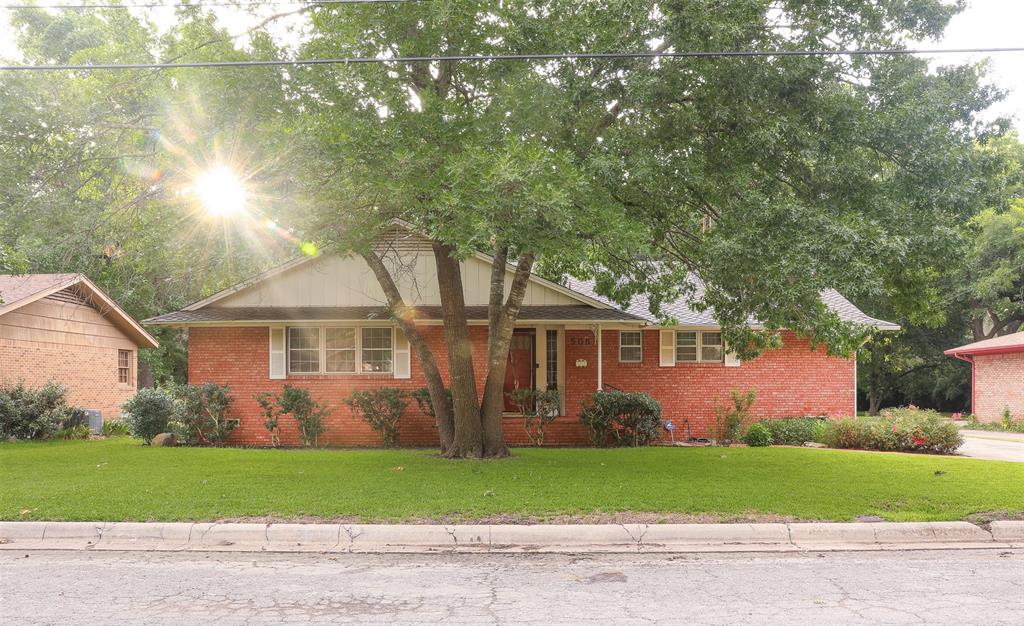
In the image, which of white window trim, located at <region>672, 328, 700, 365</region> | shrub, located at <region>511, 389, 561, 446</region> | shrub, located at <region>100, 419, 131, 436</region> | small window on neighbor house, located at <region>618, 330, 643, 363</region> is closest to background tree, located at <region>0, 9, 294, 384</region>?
shrub, located at <region>511, 389, 561, 446</region>

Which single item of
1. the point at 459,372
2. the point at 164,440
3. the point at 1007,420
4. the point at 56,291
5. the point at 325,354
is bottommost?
the point at 1007,420

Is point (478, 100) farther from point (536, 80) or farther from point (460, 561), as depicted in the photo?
point (460, 561)

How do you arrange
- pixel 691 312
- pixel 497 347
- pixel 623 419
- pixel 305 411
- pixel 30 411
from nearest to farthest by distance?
pixel 497 347, pixel 305 411, pixel 623 419, pixel 30 411, pixel 691 312

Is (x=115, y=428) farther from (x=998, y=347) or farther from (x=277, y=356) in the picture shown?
(x=998, y=347)

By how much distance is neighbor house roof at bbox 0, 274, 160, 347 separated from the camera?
63.7ft

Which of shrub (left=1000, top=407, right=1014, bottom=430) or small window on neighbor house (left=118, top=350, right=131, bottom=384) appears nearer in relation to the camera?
shrub (left=1000, top=407, right=1014, bottom=430)

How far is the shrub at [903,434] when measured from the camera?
52.3ft

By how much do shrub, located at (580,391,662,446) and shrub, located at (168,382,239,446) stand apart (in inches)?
317

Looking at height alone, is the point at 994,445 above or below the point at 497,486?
below

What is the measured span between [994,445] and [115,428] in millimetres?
23309

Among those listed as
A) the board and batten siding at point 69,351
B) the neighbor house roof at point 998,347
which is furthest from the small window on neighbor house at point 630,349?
the neighbor house roof at point 998,347

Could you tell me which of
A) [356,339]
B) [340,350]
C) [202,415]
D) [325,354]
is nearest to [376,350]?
[356,339]

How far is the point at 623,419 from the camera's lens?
57.3 ft

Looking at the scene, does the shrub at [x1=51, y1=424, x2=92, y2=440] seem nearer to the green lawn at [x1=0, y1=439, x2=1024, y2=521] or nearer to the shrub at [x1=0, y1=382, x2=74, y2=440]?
the shrub at [x1=0, y1=382, x2=74, y2=440]
